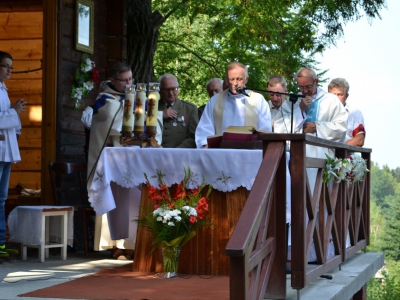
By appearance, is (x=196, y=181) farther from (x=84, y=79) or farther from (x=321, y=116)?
(x=84, y=79)

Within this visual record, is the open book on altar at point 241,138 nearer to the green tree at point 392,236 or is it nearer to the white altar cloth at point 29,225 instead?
the white altar cloth at point 29,225

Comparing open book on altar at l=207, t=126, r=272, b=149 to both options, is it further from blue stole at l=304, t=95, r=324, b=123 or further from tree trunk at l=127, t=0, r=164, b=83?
tree trunk at l=127, t=0, r=164, b=83

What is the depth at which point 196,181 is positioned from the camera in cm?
641

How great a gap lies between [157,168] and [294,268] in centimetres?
172

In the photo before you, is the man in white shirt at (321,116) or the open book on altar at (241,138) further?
the man in white shirt at (321,116)

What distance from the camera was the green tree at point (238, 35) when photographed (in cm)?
1123

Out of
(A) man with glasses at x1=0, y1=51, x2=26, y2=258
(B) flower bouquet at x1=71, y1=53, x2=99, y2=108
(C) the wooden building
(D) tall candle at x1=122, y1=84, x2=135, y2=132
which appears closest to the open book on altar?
(D) tall candle at x1=122, y1=84, x2=135, y2=132

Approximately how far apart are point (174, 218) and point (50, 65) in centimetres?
356

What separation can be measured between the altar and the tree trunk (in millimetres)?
4453

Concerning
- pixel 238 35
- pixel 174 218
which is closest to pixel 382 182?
pixel 238 35

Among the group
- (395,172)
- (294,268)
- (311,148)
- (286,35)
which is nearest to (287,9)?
(286,35)

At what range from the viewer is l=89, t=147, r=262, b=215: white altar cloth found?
6355mm

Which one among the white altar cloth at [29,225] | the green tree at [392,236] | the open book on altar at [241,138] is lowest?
the green tree at [392,236]

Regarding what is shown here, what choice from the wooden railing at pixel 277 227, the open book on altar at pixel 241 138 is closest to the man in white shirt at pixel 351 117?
the wooden railing at pixel 277 227
